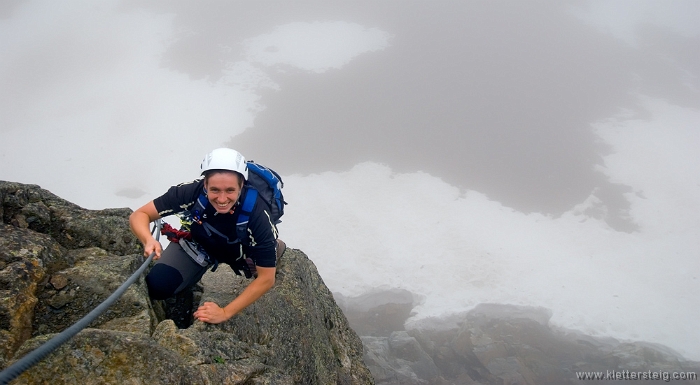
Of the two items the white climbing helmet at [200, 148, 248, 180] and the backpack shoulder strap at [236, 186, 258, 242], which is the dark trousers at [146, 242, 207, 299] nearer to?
the backpack shoulder strap at [236, 186, 258, 242]

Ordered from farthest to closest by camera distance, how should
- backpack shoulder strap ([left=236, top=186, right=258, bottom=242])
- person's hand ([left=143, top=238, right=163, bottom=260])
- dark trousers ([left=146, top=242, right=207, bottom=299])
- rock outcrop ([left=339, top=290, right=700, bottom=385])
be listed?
rock outcrop ([left=339, top=290, right=700, bottom=385])
dark trousers ([left=146, top=242, right=207, bottom=299])
backpack shoulder strap ([left=236, top=186, right=258, bottom=242])
person's hand ([left=143, top=238, right=163, bottom=260])

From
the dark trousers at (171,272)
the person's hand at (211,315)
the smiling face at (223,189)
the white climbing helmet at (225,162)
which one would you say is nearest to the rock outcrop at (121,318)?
the person's hand at (211,315)

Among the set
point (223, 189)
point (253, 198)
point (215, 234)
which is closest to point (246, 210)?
A: point (253, 198)

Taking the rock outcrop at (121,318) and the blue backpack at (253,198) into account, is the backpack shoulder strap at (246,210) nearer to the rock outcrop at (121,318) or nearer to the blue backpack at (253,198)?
the blue backpack at (253,198)

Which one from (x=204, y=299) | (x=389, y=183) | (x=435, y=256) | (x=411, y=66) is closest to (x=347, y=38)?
(x=411, y=66)

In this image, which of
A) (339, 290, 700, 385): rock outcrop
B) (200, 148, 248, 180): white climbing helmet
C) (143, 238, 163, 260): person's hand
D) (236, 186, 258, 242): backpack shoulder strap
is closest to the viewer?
(200, 148, 248, 180): white climbing helmet

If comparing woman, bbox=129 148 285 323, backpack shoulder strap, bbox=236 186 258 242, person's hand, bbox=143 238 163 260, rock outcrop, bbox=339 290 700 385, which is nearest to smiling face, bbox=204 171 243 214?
woman, bbox=129 148 285 323

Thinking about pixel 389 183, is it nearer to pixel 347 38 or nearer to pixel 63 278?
pixel 347 38

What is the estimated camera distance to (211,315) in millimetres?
5840

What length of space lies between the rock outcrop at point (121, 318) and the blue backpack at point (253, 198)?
1.38 metres

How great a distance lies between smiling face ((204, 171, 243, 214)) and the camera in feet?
17.1

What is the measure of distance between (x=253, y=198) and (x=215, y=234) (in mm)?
932

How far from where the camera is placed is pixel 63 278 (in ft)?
19.1

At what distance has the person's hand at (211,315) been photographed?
5812 mm
